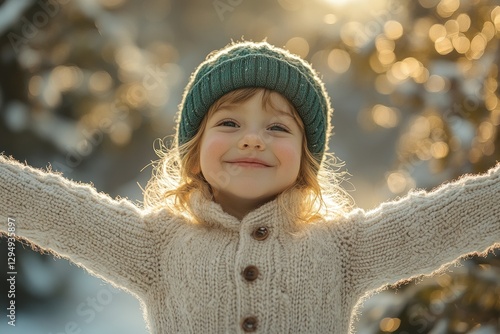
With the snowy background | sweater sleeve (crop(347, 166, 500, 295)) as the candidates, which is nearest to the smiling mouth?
sweater sleeve (crop(347, 166, 500, 295))

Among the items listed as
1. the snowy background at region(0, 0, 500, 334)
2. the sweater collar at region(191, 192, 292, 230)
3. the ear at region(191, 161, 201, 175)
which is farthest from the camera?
Answer: the snowy background at region(0, 0, 500, 334)

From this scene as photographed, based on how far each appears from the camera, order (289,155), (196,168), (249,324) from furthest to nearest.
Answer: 1. (196,168)
2. (289,155)
3. (249,324)

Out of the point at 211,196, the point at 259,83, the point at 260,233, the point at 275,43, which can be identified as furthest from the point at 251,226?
the point at 275,43

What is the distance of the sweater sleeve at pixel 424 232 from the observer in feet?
4.99

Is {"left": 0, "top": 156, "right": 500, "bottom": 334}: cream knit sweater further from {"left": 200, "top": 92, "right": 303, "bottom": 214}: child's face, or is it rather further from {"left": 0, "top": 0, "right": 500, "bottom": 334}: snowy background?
{"left": 0, "top": 0, "right": 500, "bottom": 334}: snowy background

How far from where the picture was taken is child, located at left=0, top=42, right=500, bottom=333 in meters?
1.53

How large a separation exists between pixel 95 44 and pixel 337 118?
1.40 meters

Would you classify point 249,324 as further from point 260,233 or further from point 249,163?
point 249,163

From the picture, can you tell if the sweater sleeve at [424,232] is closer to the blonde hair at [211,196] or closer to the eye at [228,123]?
the blonde hair at [211,196]

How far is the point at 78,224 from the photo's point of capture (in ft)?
5.15

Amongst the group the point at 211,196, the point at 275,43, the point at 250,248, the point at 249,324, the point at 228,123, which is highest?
the point at 275,43

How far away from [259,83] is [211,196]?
0.27 m

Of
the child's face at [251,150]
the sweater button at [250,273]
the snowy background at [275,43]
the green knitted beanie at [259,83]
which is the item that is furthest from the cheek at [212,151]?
the snowy background at [275,43]

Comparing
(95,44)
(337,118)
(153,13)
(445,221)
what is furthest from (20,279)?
(445,221)
